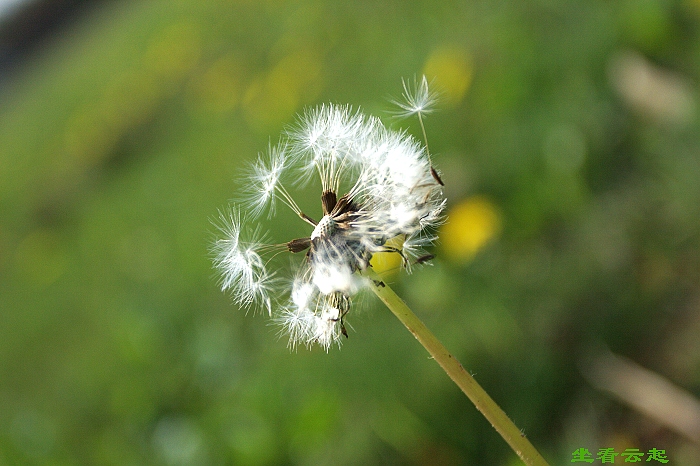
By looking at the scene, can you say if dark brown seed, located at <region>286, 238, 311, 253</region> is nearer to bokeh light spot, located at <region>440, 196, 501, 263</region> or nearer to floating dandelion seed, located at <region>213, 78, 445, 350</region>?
floating dandelion seed, located at <region>213, 78, 445, 350</region>

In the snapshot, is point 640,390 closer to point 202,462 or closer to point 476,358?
point 476,358

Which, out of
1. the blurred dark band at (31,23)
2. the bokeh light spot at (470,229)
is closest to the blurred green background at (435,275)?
the bokeh light spot at (470,229)

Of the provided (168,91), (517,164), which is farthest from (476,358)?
(168,91)

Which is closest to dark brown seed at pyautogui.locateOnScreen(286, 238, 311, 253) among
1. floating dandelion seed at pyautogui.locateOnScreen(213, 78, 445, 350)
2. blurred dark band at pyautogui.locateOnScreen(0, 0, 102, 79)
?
floating dandelion seed at pyautogui.locateOnScreen(213, 78, 445, 350)

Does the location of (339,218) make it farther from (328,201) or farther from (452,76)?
(452,76)

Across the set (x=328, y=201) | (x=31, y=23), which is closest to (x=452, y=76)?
(x=328, y=201)
